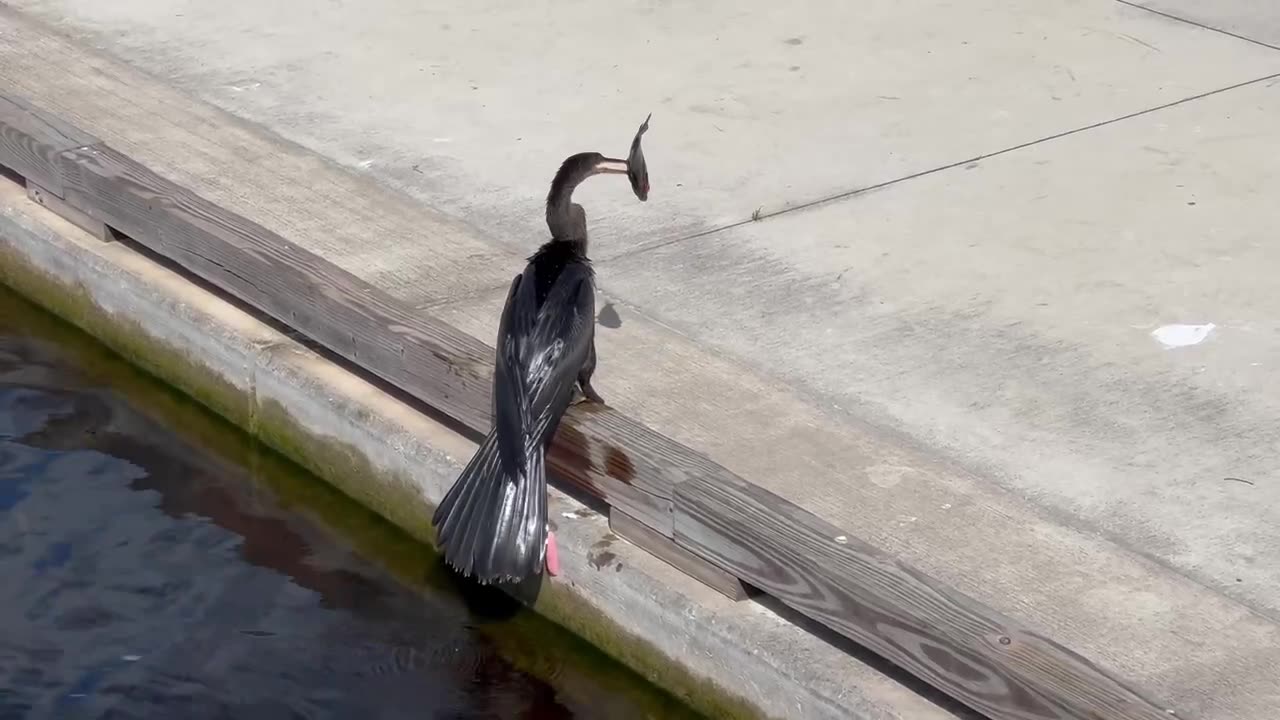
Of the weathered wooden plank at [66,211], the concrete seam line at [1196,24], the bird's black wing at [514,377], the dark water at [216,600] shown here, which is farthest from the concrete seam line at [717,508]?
the concrete seam line at [1196,24]

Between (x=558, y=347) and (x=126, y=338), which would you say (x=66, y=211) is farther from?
(x=558, y=347)

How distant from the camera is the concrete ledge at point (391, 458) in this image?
14.6ft

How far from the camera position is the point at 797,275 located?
6516 millimetres

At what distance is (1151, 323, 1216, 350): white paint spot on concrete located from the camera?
6.06 metres

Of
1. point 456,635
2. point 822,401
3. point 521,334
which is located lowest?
point 456,635

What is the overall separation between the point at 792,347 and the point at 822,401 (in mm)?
389

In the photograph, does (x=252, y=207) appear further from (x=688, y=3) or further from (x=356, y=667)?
(x=688, y=3)

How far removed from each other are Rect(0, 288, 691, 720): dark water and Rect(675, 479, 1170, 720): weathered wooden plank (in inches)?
21.3

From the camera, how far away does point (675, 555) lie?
476 centimetres

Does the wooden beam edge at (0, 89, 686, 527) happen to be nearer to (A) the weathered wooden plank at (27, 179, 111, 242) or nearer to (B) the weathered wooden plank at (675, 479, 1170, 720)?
(A) the weathered wooden plank at (27, 179, 111, 242)

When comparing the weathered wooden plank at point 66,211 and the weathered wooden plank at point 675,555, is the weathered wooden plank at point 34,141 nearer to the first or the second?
the weathered wooden plank at point 66,211

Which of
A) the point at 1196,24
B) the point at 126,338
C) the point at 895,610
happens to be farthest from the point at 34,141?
the point at 1196,24

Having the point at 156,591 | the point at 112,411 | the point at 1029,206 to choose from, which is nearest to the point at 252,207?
the point at 112,411

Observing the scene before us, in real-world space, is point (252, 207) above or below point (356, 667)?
above
